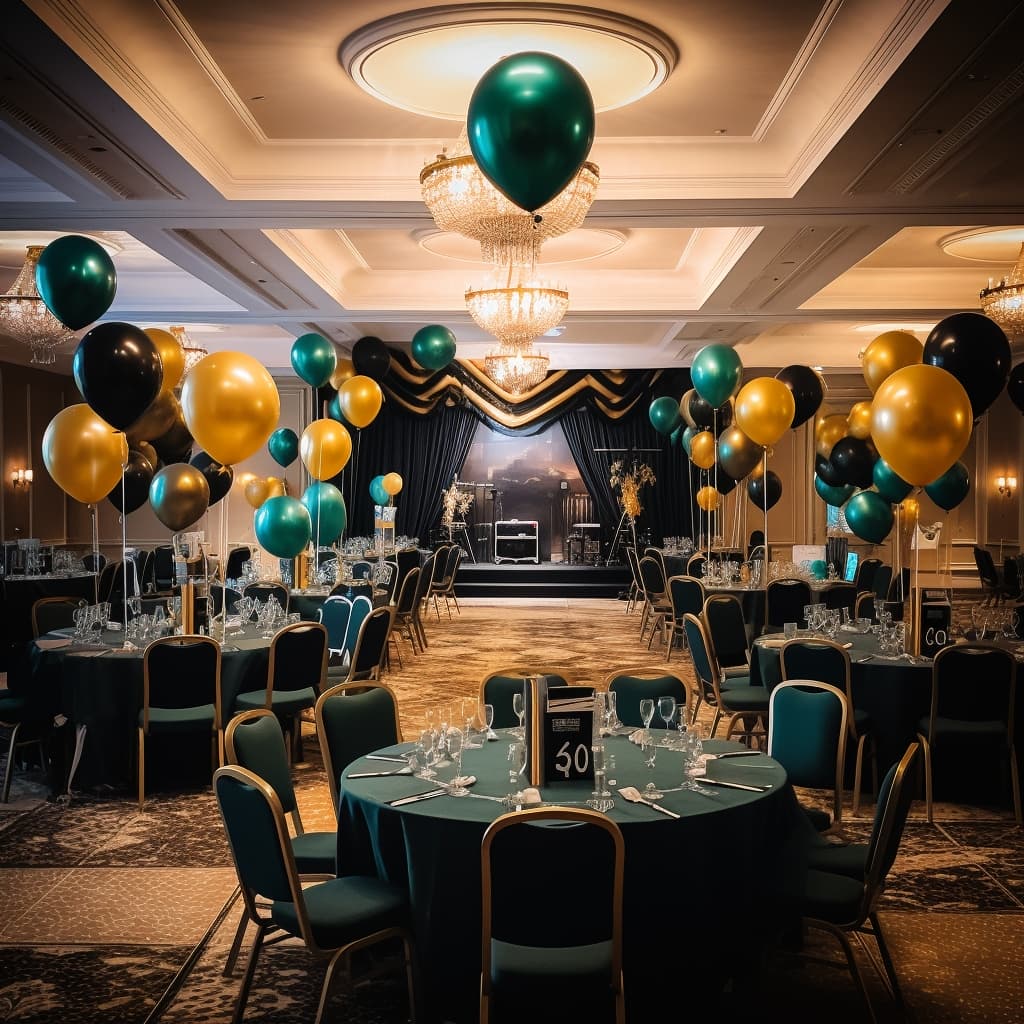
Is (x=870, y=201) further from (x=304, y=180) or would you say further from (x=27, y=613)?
(x=27, y=613)

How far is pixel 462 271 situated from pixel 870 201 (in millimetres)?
5334

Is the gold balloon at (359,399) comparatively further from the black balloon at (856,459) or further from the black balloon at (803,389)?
the black balloon at (856,459)

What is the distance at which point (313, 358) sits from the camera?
33.5 ft

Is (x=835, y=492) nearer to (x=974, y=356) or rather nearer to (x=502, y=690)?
(x=974, y=356)

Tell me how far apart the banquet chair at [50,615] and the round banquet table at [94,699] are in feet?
3.14

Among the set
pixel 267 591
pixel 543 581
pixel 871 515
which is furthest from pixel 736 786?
pixel 543 581

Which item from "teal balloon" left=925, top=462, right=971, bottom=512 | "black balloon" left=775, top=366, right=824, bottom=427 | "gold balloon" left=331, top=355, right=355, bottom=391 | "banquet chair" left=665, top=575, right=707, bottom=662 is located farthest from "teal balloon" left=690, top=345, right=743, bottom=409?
"gold balloon" left=331, top=355, right=355, bottom=391

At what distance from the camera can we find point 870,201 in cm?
697

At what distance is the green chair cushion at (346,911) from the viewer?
313 centimetres

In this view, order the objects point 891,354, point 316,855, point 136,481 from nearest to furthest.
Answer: point 316,855 → point 891,354 → point 136,481

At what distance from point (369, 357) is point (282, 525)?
5.65 m

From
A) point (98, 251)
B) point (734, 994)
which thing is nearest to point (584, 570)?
point (98, 251)

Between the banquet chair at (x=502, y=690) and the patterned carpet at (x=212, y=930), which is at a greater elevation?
the banquet chair at (x=502, y=690)

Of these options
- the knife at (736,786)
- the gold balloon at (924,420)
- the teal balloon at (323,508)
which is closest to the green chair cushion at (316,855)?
the knife at (736,786)
